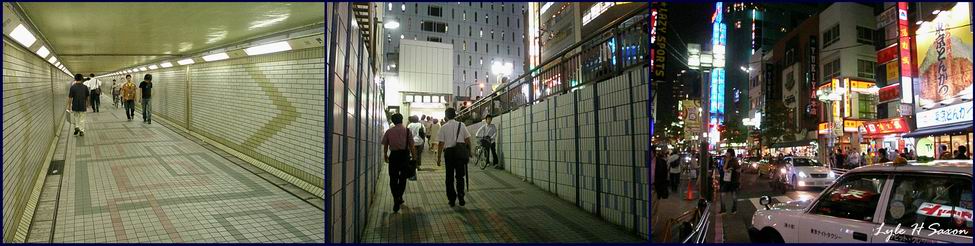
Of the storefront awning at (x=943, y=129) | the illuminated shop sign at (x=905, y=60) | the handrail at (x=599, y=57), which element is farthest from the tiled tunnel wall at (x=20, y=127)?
the illuminated shop sign at (x=905, y=60)

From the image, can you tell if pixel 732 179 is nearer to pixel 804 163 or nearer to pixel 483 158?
pixel 804 163

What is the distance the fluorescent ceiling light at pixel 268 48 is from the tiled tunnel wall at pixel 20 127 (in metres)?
2.19

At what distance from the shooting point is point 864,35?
2356 centimetres

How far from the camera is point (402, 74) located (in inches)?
1411

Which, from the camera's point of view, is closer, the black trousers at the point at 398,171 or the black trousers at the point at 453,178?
the black trousers at the point at 398,171

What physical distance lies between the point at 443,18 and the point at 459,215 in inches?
2750

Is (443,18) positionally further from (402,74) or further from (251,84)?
(251,84)

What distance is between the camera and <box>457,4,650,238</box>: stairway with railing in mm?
5266

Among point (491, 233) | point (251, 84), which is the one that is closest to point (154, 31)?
point (251, 84)

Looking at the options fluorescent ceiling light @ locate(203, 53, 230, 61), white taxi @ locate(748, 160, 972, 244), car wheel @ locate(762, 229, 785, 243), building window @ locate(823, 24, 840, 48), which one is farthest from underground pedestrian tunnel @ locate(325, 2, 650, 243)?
building window @ locate(823, 24, 840, 48)

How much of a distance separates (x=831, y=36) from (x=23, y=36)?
3637 cm

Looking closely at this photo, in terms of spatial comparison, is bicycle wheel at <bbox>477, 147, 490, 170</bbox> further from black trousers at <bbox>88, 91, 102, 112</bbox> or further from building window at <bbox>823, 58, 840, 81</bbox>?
building window at <bbox>823, 58, 840, 81</bbox>

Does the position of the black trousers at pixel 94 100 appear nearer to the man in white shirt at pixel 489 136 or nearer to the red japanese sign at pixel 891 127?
the man in white shirt at pixel 489 136

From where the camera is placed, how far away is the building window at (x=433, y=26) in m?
72.7
